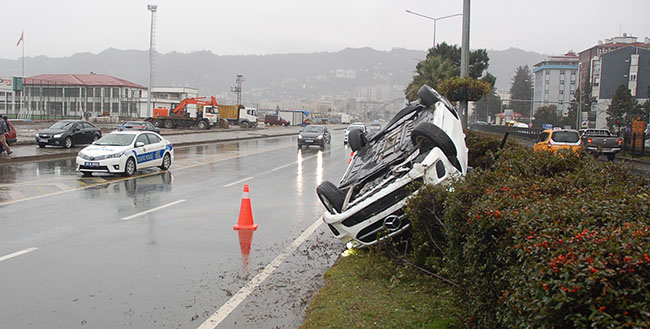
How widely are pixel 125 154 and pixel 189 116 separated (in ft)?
149

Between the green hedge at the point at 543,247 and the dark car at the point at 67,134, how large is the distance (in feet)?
82.5

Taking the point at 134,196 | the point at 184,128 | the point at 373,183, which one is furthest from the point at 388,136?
the point at 184,128

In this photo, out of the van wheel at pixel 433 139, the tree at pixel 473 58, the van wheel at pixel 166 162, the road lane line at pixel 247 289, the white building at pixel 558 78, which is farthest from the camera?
the white building at pixel 558 78

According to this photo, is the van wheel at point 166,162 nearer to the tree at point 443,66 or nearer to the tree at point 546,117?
the tree at point 443,66

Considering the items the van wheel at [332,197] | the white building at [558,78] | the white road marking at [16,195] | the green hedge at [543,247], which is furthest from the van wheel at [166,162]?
the white building at [558,78]

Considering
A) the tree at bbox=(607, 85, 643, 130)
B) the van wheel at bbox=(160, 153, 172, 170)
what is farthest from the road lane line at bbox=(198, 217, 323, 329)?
the tree at bbox=(607, 85, 643, 130)

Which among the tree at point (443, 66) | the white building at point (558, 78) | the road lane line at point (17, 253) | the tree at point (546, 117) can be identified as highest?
the white building at point (558, 78)

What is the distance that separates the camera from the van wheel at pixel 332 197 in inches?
300

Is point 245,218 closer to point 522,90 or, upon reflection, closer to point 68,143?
Answer: point 68,143

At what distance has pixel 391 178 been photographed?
7.66m

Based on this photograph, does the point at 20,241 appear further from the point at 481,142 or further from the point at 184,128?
the point at 184,128

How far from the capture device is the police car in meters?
17.4

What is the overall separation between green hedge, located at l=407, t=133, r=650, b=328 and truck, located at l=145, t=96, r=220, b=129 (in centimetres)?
5718

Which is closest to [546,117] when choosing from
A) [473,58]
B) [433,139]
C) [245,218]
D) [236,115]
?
[473,58]
